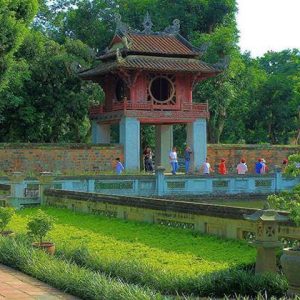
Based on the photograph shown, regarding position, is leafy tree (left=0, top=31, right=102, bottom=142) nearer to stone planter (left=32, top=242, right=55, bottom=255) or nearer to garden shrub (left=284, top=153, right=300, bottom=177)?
stone planter (left=32, top=242, right=55, bottom=255)

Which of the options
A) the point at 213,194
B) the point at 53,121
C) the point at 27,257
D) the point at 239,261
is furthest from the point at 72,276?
the point at 53,121

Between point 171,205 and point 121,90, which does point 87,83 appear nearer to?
point 121,90

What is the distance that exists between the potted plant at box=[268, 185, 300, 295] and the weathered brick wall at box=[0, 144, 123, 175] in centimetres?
2498

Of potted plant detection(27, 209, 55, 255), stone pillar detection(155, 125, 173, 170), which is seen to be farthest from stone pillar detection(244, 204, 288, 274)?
stone pillar detection(155, 125, 173, 170)

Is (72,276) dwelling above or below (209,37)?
below

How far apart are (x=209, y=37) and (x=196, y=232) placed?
33.6 meters

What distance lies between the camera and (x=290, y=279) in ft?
28.8

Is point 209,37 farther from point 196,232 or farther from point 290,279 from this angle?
point 290,279

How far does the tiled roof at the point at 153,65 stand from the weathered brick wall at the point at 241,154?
4739 millimetres

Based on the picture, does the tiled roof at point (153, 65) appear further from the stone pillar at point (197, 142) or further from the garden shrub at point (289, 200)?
the garden shrub at point (289, 200)

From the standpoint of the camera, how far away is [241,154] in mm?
41188

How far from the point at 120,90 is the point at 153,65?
12.6ft

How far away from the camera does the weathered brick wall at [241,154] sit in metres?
40.9

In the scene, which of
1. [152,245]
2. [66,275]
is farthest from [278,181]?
[66,275]
